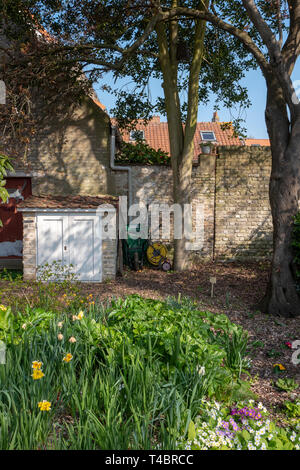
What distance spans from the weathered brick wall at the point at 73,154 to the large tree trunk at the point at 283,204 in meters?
5.47

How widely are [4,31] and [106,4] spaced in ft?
8.32

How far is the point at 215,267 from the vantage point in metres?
10.6

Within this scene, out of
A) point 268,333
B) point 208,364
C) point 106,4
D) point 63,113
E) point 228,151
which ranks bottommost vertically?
point 268,333

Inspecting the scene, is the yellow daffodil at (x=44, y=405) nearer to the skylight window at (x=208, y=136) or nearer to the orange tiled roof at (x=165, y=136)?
the orange tiled roof at (x=165, y=136)

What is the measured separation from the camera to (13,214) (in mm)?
10844

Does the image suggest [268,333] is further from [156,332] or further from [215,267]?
[215,267]

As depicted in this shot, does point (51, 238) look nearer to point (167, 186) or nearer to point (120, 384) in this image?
point (167, 186)

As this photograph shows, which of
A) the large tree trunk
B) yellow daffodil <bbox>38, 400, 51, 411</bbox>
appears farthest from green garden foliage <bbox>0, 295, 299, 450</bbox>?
the large tree trunk

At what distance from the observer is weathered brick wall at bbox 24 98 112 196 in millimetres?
10586

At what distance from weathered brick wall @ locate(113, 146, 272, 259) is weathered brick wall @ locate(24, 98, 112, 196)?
179 centimetres

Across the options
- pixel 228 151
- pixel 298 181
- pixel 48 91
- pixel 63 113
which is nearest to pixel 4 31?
pixel 48 91

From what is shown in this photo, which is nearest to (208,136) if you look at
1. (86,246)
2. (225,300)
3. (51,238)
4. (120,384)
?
(86,246)

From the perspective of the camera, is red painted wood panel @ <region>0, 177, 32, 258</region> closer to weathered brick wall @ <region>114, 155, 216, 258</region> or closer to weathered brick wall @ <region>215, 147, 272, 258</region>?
weathered brick wall @ <region>114, 155, 216, 258</region>

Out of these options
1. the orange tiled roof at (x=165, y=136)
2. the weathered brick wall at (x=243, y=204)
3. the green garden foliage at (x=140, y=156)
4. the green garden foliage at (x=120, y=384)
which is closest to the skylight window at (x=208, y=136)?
the orange tiled roof at (x=165, y=136)
